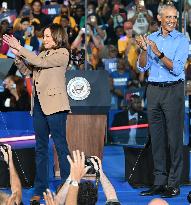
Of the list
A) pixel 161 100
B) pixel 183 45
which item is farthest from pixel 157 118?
pixel 183 45

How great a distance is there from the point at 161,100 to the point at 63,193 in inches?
118

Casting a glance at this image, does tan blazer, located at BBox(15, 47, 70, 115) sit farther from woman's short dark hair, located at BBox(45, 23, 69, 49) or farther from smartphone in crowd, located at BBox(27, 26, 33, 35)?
smartphone in crowd, located at BBox(27, 26, 33, 35)

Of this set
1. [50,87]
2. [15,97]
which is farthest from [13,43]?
[15,97]

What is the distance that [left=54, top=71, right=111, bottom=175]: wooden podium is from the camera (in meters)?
9.33

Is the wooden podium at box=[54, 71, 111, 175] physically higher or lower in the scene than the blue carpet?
higher

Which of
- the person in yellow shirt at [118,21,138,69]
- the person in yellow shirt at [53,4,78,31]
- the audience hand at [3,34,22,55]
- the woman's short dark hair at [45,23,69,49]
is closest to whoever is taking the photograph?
the audience hand at [3,34,22,55]

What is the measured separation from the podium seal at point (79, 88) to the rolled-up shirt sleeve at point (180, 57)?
4.92 feet

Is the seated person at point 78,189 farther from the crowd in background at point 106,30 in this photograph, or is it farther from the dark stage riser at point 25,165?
the crowd in background at point 106,30

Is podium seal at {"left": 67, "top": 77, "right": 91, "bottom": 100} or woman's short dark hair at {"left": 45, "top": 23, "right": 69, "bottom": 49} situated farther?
podium seal at {"left": 67, "top": 77, "right": 91, "bottom": 100}

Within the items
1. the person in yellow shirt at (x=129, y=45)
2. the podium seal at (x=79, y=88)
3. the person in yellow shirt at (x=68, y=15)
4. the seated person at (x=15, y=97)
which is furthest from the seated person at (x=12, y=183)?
the person in yellow shirt at (x=68, y=15)

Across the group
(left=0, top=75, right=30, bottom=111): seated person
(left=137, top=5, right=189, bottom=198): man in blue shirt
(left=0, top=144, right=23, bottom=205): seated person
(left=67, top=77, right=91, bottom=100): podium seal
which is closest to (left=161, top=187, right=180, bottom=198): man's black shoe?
(left=137, top=5, right=189, bottom=198): man in blue shirt

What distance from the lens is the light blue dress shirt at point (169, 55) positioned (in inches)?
320

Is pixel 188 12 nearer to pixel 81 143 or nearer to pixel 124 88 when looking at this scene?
pixel 124 88

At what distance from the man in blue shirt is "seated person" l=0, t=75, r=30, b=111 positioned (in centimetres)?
490
